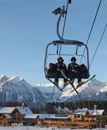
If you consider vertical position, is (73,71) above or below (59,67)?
below

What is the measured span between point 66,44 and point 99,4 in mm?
5071

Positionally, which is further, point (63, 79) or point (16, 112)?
point (16, 112)

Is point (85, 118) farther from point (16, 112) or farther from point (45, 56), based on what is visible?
point (45, 56)

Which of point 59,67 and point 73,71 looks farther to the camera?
point 59,67

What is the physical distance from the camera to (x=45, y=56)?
837 inches

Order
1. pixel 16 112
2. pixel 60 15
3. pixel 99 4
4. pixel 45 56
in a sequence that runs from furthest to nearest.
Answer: pixel 16 112 → pixel 45 56 → pixel 60 15 → pixel 99 4

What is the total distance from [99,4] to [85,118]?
105 metres

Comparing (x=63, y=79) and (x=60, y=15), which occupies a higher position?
(x=60, y=15)

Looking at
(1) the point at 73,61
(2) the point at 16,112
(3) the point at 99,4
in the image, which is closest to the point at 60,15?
(3) the point at 99,4

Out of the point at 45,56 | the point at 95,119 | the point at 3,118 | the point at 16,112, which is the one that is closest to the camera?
the point at 45,56

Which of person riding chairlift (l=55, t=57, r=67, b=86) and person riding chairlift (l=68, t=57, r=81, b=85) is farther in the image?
person riding chairlift (l=55, t=57, r=67, b=86)

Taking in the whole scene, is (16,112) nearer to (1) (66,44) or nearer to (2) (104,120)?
(2) (104,120)

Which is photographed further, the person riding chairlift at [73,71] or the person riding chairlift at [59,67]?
the person riding chairlift at [59,67]

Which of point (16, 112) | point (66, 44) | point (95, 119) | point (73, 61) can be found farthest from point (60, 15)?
point (16, 112)
